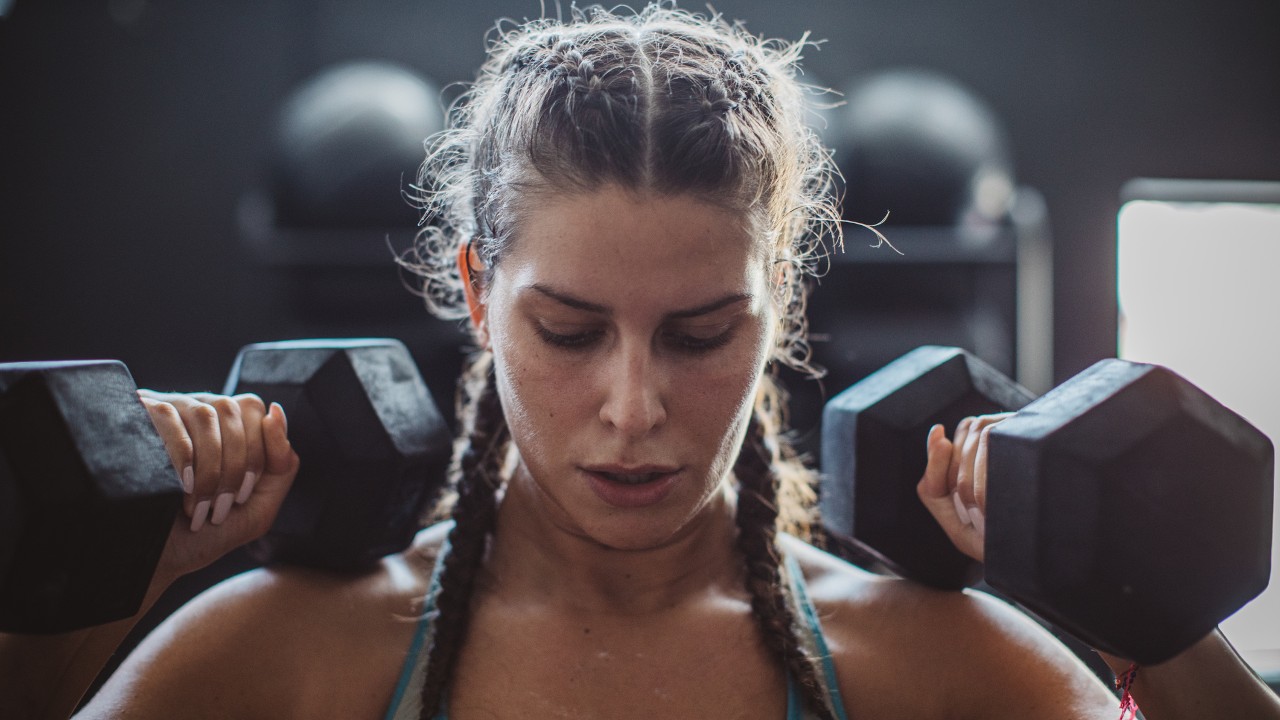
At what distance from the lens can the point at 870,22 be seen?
11.4 ft

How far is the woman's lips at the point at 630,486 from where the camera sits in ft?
3.58

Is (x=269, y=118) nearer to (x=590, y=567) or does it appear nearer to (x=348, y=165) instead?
(x=348, y=165)

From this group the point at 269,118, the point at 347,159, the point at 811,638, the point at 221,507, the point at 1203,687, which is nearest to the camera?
the point at 1203,687

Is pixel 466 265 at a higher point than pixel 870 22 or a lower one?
lower

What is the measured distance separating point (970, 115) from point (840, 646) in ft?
6.24

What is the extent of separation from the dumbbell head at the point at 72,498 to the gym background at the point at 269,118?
2.18 m

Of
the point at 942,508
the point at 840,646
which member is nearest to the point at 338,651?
the point at 840,646

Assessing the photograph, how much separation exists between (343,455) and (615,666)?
41 centimetres

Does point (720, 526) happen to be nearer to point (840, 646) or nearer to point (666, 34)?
point (840, 646)

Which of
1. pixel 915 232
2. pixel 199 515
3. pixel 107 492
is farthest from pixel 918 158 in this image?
pixel 107 492

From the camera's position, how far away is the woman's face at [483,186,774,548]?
103cm

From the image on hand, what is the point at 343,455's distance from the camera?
1.19m

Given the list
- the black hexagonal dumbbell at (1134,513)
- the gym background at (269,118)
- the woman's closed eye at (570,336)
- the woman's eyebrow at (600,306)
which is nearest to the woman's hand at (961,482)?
the black hexagonal dumbbell at (1134,513)

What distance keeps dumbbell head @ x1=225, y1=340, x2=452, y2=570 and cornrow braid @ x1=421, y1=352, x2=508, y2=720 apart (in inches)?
2.7
